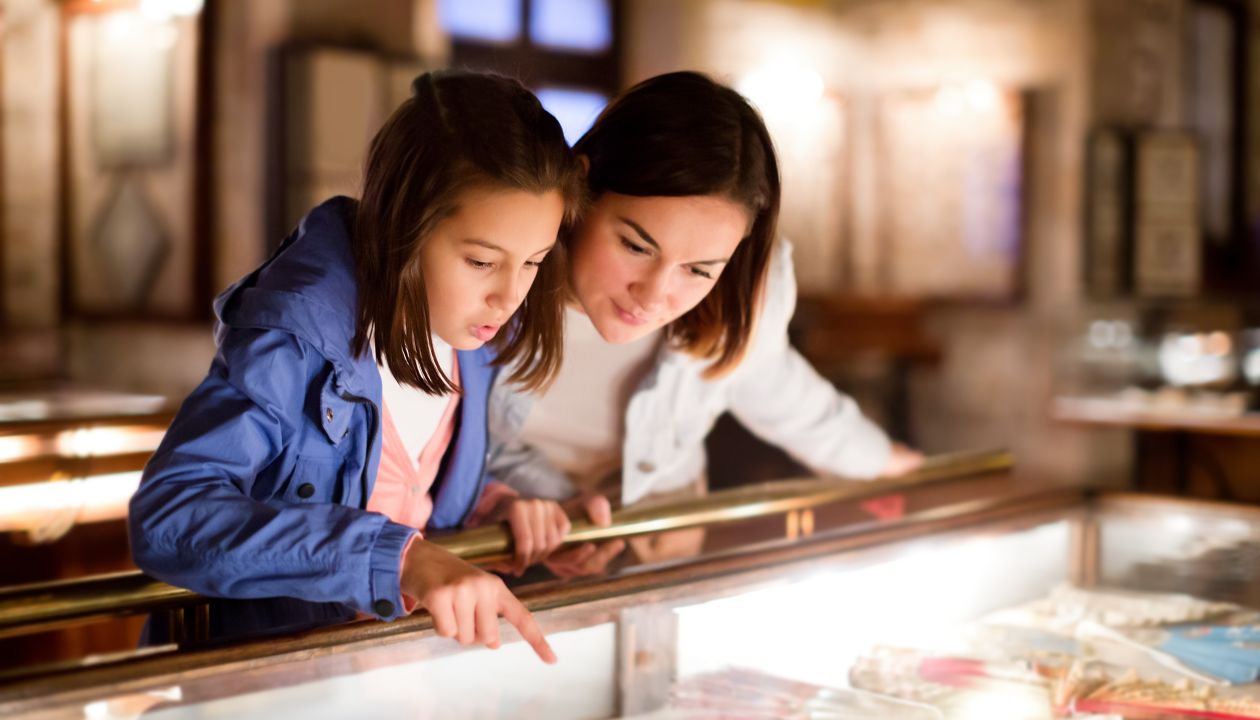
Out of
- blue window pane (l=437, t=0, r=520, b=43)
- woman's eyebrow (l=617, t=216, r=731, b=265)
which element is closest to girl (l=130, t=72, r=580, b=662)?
woman's eyebrow (l=617, t=216, r=731, b=265)

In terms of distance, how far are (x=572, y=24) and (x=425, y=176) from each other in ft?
20.2

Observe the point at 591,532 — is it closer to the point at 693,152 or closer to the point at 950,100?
the point at 693,152

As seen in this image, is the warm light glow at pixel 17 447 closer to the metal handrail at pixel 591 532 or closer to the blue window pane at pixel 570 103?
the metal handrail at pixel 591 532

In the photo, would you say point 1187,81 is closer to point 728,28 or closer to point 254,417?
point 728,28

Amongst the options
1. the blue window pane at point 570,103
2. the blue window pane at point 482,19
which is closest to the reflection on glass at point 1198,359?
the blue window pane at point 570,103

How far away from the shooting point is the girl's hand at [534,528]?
4.30 feet

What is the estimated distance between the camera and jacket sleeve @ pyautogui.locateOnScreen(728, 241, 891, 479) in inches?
79.6

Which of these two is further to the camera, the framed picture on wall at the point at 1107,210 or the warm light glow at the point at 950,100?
the warm light glow at the point at 950,100

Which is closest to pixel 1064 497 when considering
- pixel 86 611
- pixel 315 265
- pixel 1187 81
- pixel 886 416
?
pixel 315 265

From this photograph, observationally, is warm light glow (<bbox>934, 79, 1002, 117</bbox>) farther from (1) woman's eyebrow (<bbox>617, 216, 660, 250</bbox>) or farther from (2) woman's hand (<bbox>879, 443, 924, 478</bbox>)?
(1) woman's eyebrow (<bbox>617, 216, 660, 250</bbox>)

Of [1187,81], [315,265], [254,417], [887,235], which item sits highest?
[1187,81]

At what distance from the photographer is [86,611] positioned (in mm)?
1078

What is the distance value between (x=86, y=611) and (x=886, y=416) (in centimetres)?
732

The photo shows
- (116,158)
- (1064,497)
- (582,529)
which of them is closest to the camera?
(582,529)
